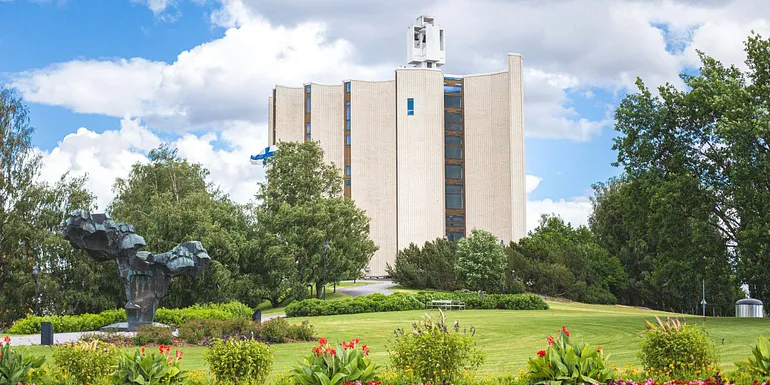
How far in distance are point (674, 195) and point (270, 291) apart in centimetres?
2450

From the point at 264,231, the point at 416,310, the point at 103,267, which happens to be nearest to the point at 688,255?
the point at 416,310

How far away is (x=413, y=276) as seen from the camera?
59.6 m

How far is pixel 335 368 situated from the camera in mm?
10398

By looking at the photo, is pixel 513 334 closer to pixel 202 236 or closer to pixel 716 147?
pixel 716 147

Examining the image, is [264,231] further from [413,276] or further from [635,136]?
[635,136]

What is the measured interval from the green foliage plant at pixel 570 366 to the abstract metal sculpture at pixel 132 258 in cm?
2079

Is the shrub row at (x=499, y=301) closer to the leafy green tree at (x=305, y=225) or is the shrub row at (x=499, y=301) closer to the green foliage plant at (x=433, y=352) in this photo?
the leafy green tree at (x=305, y=225)

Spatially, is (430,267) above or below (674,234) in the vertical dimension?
below

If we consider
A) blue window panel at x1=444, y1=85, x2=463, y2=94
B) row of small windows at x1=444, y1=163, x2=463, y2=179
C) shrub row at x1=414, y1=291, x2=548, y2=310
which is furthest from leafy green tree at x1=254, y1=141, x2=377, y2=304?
blue window panel at x1=444, y1=85, x2=463, y2=94

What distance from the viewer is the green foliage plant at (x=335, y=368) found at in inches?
403

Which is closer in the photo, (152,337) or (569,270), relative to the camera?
(152,337)

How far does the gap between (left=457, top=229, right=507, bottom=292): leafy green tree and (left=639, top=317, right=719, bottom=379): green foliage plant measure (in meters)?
38.8

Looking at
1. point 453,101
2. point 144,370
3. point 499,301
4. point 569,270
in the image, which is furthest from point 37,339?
point 453,101

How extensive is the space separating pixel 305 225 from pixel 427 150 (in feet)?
96.5
